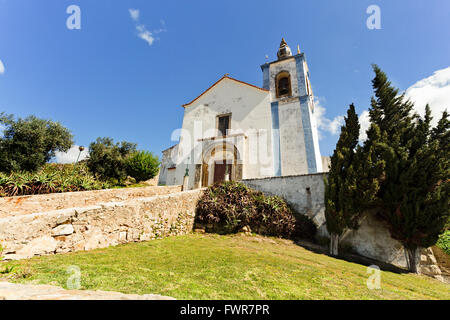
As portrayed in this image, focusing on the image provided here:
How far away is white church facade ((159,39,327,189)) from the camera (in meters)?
13.5

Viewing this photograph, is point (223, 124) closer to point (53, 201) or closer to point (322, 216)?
point (322, 216)

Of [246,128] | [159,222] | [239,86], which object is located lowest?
[159,222]

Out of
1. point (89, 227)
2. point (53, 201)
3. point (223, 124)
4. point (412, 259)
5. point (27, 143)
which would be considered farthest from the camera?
point (223, 124)

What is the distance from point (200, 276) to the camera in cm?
362

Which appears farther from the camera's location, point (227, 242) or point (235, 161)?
point (235, 161)

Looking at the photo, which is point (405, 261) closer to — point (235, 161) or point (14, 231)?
point (235, 161)

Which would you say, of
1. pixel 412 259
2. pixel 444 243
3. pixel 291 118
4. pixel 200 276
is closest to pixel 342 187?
pixel 412 259

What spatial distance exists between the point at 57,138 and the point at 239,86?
1454 cm

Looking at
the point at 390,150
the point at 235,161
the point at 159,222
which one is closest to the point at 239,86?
the point at 235,161

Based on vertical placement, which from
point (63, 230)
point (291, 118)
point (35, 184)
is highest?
point (291, 118)

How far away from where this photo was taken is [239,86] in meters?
16.7

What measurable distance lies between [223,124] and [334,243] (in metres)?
11.6

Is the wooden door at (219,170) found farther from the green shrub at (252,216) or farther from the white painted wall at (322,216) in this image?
the green shrub at (252,216)

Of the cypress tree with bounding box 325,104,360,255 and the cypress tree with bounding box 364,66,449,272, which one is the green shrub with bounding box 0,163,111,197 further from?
the cypress tree with bounding box 364,66,449,272
